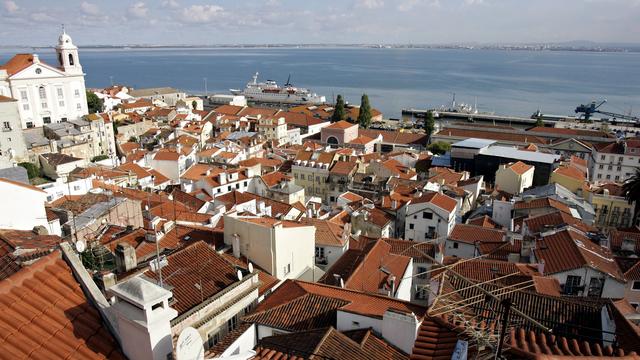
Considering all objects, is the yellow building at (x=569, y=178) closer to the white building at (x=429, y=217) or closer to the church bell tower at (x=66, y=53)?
the white building at (x=429, y=217)

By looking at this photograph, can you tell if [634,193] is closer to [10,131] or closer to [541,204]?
[541,204]

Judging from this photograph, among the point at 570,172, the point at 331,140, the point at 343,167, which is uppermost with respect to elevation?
the point at 343,167

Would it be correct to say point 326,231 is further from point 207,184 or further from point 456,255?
point 207,184

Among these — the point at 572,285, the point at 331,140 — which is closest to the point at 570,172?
the point at 572,285

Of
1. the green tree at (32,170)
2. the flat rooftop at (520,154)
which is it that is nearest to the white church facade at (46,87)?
the green tree at (32,170)

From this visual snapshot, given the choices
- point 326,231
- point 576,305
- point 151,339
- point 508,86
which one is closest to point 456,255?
point 326,231

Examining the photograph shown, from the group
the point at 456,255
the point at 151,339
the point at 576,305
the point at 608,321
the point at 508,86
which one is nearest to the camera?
the point at 151,339
